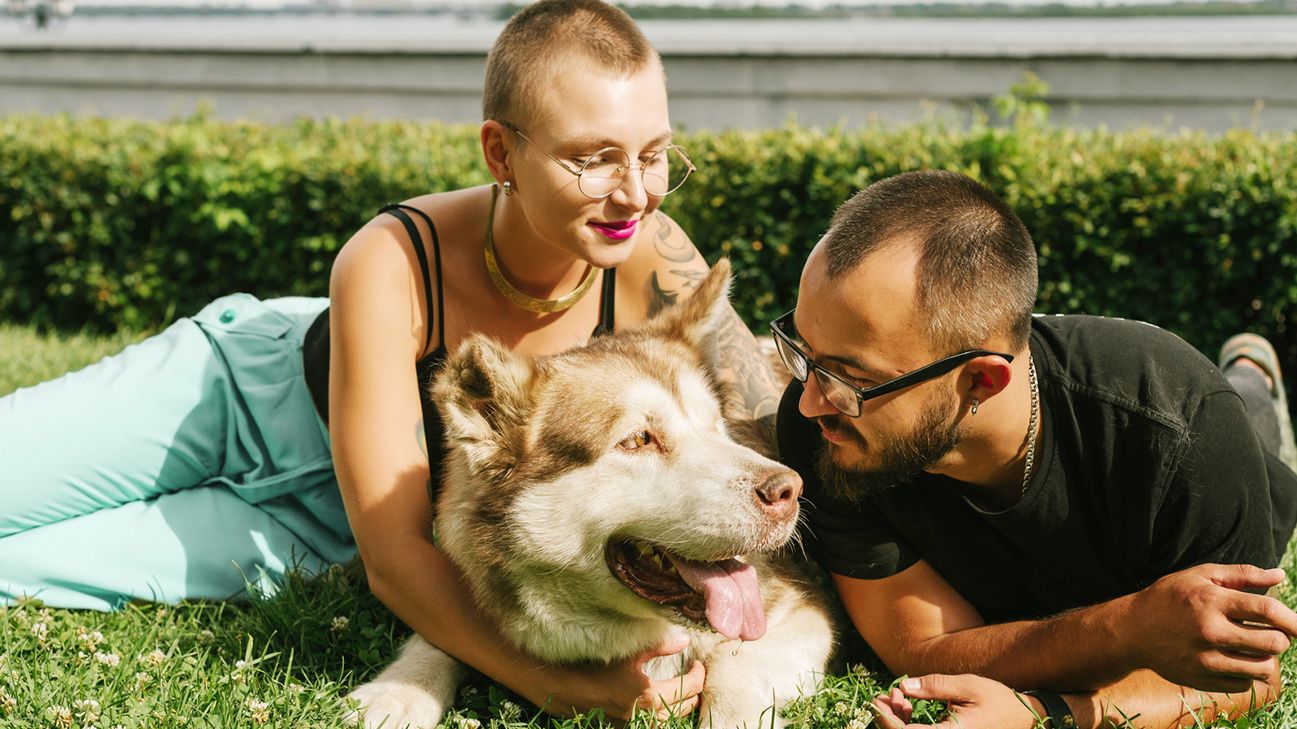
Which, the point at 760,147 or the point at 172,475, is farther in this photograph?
the point at 760,147

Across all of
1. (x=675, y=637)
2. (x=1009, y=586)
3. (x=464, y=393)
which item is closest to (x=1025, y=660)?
(x=1009, y=586)

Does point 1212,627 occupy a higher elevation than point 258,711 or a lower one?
higher

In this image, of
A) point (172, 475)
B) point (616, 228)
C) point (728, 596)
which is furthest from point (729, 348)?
point (172, 475)

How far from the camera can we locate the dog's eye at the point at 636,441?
11.7 ft

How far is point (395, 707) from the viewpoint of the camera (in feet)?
11.6

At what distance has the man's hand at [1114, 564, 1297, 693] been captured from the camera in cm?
293

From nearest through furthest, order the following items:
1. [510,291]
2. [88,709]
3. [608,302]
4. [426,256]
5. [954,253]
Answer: [954,253] < [88,709] < [426,256] < [510,291] < [608,302]

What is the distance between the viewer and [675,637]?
378 cm

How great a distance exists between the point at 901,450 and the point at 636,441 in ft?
2.71

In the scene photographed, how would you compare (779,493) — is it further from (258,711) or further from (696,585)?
(258,711)

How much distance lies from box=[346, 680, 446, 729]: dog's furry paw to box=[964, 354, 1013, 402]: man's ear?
6.40 feet

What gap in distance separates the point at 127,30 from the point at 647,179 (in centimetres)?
1657

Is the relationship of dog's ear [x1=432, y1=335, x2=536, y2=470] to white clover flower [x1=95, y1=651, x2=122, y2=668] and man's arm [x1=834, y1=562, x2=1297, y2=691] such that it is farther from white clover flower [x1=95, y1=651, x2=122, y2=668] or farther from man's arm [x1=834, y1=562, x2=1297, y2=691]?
white clover flower [x1=95, y1=651, x2=122, y2=668]

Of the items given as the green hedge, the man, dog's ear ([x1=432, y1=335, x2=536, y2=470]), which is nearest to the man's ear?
the man
